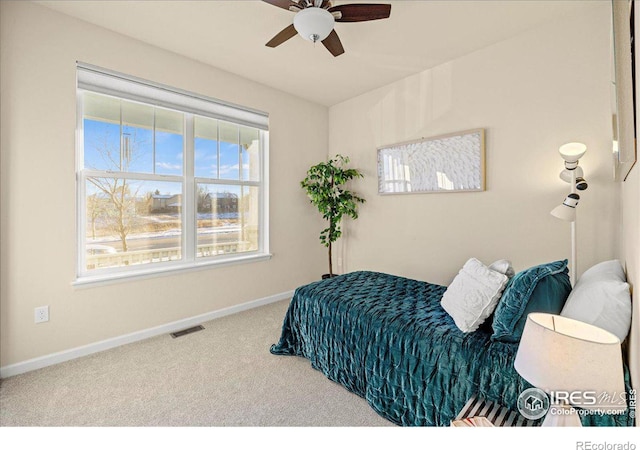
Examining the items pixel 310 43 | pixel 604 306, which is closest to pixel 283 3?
pixel 310 43

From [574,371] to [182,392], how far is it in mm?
2107

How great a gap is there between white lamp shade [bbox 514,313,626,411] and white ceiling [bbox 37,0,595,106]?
2353 millimetres

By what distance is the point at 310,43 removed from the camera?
2713mm

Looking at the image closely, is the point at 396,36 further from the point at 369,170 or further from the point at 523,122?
the point at 369,170

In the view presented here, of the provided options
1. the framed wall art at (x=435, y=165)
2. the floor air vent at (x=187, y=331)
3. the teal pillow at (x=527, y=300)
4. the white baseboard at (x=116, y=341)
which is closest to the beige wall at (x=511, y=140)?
the framed wall art at (x=435, y=165)

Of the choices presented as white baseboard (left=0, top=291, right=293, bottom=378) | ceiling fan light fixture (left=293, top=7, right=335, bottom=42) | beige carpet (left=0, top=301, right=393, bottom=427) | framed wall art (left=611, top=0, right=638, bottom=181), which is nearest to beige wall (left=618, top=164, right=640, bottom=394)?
framed wall art (left=611, top=0, right=638, bottom=181)

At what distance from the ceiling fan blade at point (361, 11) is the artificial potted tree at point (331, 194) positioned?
78.7 inches

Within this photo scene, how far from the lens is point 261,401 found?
74.5 inches

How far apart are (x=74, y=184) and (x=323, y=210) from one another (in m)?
2.47

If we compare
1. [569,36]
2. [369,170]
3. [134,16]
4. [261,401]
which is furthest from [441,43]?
[261,401]

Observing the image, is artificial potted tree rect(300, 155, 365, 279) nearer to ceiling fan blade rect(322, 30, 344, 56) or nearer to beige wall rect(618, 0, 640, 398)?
ceiling fan blade rect(322, 30, 344, 56)

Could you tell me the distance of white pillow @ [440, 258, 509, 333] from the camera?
164 centimetres

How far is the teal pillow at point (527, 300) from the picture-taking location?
1427 millimetres

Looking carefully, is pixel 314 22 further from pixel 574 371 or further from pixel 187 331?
pixel 187 331
